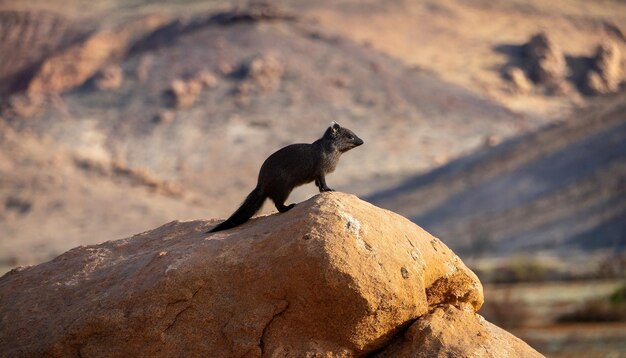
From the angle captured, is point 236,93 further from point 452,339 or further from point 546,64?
point 452,339

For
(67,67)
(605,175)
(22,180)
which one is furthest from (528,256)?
(67,67)

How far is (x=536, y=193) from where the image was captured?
48.5 meters

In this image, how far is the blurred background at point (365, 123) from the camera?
1687 inches

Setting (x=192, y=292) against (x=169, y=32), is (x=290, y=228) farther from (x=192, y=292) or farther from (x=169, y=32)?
(x=169, y=32)

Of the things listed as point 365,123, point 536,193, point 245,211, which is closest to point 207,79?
point 365,123

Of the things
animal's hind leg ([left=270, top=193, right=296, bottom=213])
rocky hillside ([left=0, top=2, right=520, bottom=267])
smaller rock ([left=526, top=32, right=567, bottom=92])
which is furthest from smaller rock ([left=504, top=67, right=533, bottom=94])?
animal's hind leg ([left=270, top=193, right=296, bottom=213])

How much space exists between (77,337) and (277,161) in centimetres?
249

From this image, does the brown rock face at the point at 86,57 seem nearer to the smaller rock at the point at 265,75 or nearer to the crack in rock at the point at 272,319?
the smaller rock at the point at 265,75

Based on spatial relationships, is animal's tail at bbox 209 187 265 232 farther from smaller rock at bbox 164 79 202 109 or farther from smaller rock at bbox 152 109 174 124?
smaller rock at bbox 164 79 202 109

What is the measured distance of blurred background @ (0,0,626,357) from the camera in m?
42.8

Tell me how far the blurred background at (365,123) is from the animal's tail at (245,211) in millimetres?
13867

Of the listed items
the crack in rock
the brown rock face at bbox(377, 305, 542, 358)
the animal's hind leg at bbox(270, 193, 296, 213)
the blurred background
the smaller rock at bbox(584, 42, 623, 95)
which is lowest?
the smaller rock at bbox(584, 42, 623, 95)

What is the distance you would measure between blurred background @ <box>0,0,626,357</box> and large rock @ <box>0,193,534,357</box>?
14.8 meters

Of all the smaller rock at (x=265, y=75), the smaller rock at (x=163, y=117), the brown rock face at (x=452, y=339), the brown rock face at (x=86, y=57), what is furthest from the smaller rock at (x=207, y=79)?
the brown rock face at (x=452, y=339)
